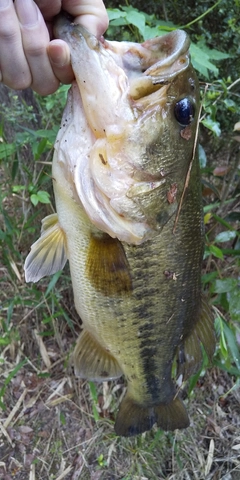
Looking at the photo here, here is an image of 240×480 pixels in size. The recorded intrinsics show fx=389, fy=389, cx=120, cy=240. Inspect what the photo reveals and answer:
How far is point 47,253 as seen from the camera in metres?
1.28

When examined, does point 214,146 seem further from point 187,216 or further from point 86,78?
point 86,78

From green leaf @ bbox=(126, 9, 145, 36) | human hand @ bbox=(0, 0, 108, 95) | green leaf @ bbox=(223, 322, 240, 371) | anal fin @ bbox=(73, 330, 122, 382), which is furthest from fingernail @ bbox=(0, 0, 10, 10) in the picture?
green leaf @ bbox=(223, 322, 240, 371)

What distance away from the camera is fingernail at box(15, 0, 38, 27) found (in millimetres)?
962

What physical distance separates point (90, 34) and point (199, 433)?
2.33m

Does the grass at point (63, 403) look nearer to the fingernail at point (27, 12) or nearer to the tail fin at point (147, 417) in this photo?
the tail fin at point (147, 417)

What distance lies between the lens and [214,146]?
2723 millimetres

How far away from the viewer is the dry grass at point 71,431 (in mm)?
2227

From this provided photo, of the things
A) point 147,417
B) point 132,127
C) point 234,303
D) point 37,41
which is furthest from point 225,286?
point 37,41

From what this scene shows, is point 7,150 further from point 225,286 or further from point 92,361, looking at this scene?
point 225,286

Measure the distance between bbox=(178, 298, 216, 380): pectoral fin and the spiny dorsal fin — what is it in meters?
0.44

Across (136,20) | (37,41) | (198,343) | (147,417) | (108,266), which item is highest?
(37,41)

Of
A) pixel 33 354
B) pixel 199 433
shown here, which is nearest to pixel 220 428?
pixel 199 433

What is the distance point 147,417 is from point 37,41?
1.58 metres

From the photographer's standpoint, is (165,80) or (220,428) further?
(220,428)
